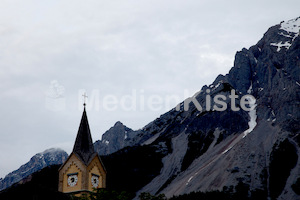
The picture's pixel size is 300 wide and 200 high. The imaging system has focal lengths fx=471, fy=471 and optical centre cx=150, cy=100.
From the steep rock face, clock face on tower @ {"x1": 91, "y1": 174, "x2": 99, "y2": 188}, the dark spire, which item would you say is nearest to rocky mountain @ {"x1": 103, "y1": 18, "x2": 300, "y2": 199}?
the steep rock face

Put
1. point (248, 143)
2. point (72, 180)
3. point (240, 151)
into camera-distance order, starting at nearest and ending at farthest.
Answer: point (72, 180), point (240, 151), point (248, 143)

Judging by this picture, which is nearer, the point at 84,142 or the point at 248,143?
the point at 84,142

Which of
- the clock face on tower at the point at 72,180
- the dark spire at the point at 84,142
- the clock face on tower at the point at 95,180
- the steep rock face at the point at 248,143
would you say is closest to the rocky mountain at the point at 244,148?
the steep rock face at the point at 248,143

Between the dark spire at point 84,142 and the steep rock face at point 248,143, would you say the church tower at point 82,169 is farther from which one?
the steep rock face at point 248,143

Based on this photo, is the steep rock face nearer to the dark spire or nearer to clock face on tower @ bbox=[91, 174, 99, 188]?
the dark spire

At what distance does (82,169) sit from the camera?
203 ft

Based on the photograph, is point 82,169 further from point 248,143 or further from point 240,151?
point 248,143

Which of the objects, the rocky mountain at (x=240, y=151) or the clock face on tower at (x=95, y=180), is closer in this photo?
the clock face on tower at (x=95, y=180)

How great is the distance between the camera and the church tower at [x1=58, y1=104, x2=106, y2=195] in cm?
6081

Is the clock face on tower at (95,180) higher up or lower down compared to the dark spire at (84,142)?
lower down

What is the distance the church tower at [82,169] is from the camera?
200ft

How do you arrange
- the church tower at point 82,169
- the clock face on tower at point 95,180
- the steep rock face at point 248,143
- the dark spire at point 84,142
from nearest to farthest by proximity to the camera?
the church tower at point 82,169 < the clock face on tower at point 95,180 < the dark spire at point 84,142 < the steep rock face at point 248,143

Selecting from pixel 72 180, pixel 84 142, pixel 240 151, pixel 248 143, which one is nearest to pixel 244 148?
pixel 240 151

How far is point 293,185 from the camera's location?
12838cm
